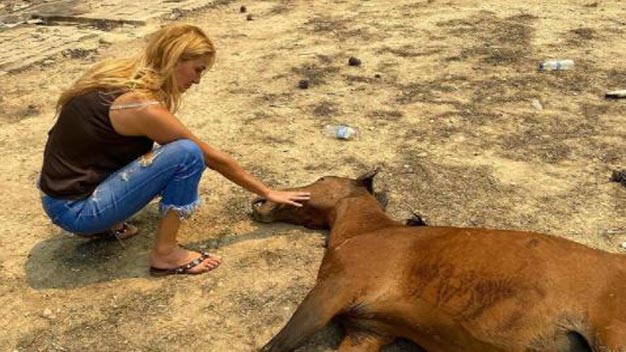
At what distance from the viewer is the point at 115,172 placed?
4145mm

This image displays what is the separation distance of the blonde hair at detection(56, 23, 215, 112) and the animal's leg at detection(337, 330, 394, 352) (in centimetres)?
159

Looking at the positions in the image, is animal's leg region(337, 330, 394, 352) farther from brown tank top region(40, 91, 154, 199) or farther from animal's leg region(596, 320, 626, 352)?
brown tank top region(40, 91, 154, 199)

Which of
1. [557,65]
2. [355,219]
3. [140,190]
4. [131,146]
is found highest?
[131,146]

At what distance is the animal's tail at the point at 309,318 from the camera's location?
3518mm

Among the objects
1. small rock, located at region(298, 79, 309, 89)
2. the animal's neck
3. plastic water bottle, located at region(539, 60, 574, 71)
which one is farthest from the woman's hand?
plastic water bottle, located at region(539, 60, 574, 71)

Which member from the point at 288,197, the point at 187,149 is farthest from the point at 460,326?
the point at 187,149

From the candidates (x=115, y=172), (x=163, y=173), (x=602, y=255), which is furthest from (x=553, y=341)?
(x=115, y=172)

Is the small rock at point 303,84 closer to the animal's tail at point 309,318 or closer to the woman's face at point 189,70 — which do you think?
the woman's face at point 189,70

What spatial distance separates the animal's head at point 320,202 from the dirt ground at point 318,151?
0.39 feet

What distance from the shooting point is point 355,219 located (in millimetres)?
4336

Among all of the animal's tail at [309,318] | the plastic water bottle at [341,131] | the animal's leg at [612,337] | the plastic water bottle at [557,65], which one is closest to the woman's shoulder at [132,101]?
the animal's tail at [309,318]

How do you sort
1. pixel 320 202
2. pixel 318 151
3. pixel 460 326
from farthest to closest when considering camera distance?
pixel 318 151, pixel 320 202, pixel 460 326

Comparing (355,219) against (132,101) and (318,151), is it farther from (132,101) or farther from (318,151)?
(318,151)

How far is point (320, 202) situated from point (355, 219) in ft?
1.32
